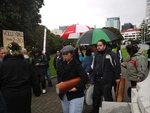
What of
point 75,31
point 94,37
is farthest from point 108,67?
point 75,31

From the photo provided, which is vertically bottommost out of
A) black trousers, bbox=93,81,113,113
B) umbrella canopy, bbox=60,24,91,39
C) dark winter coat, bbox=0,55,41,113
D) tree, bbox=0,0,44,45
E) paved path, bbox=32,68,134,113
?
paved path, bbox=32,68,134,113

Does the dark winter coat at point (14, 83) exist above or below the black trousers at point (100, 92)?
above

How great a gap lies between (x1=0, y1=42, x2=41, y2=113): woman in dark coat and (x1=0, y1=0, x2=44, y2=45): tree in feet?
40.0

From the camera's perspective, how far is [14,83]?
3389mm

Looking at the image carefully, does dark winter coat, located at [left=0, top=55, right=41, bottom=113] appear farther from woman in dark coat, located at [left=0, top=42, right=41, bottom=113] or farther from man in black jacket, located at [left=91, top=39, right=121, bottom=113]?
man in black jacket, located at [left=91, top=39, right=121, bottom=113]

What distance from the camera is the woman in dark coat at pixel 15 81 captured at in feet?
11.1

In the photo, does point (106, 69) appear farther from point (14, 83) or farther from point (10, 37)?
point (10, 37)

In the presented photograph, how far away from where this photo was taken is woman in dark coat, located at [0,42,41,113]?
3.38 m

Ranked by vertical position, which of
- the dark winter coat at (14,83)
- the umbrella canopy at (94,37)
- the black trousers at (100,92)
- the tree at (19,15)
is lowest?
the black trousers at (100,92)

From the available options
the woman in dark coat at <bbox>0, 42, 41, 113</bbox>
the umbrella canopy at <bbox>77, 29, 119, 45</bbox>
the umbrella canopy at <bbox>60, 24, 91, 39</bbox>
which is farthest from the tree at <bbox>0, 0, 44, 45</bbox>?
the woman in dark coat at <bbox>0, 42, 41, 113</bbox>

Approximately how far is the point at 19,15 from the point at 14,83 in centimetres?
1371

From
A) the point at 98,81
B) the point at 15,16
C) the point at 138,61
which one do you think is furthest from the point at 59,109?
the point at 15,16

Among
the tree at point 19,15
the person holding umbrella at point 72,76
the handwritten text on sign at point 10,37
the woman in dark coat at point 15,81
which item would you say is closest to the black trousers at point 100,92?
the person holding umbrella at point 72,76

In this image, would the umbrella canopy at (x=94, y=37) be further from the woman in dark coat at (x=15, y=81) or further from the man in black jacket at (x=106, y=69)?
the woman in dark coat at (x=15, y=81)
